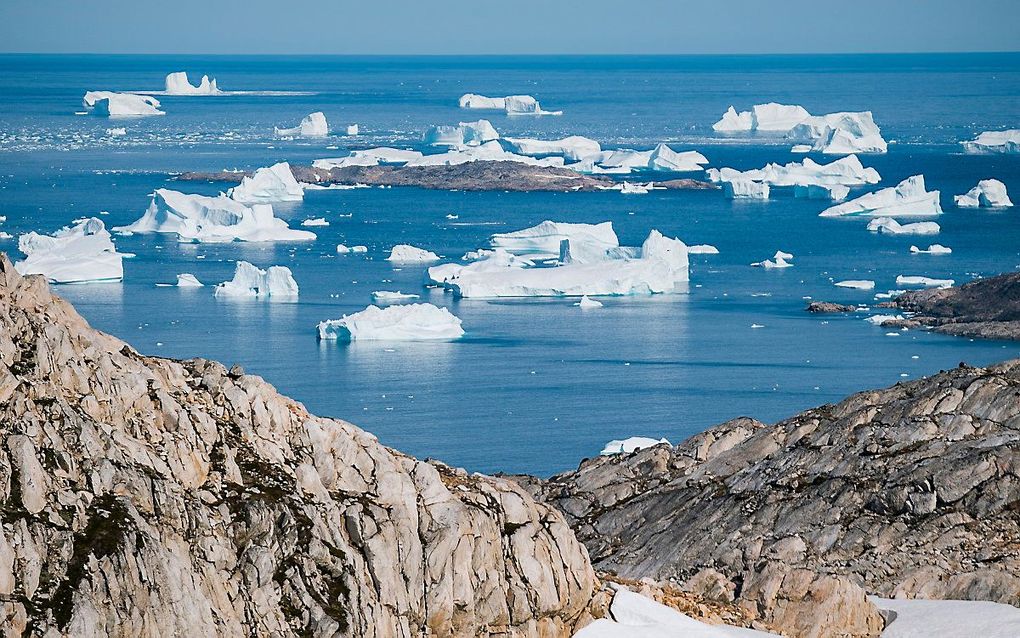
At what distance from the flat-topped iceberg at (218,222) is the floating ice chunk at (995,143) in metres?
75.1

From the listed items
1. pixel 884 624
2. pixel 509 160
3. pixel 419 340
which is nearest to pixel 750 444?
pixel 884 624

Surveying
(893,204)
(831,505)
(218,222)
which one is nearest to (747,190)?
(893,204)

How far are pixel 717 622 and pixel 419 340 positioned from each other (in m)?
41.1

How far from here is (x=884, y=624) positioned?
1884cm

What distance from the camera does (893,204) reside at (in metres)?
95.0

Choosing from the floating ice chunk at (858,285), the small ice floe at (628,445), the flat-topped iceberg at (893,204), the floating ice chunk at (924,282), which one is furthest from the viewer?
the flat-topped iceberg at (893,204)

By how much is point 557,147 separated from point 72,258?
219 ft

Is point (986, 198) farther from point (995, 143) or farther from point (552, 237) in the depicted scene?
point (995, 143)

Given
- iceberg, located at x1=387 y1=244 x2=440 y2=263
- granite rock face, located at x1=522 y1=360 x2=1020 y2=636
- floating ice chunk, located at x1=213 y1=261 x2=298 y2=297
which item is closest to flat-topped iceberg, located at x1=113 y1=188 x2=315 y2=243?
iceberg, located at x1=387 y1=244 x2=440 y2=263

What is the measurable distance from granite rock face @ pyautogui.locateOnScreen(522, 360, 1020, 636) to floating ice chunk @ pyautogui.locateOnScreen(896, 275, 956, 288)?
136ft

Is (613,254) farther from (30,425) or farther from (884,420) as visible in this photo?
(30,425)

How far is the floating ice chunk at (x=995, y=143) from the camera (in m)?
138

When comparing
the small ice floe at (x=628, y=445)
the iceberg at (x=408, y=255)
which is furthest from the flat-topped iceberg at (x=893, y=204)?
the small ice floe at (x=628, y=445)

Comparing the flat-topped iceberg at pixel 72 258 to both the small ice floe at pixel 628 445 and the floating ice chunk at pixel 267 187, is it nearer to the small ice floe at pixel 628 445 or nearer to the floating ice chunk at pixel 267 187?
the floating ice chunk at pixel 267 187
